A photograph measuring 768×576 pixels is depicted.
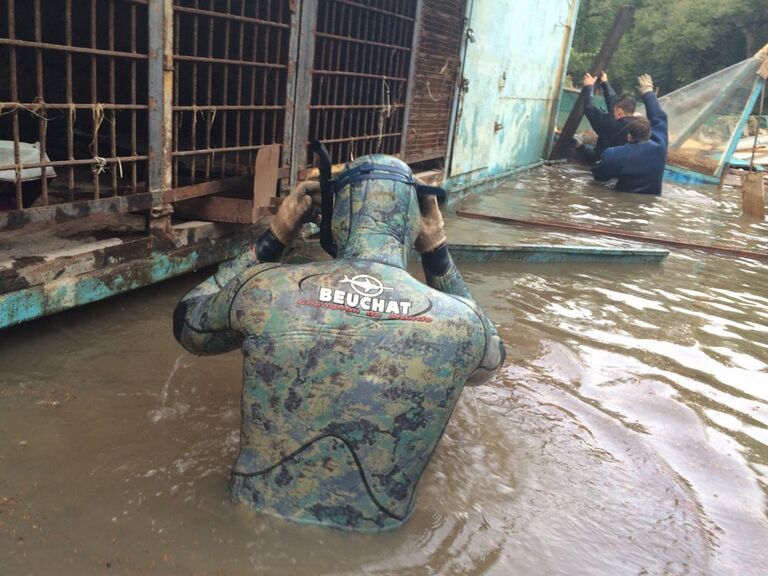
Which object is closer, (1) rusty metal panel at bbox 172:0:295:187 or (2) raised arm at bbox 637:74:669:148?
(1) rusty metal panel at bbox 172:0:295:187

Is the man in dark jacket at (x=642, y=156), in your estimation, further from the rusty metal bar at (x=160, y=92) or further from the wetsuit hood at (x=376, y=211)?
the wetsuit hood at (x=376, y=211)

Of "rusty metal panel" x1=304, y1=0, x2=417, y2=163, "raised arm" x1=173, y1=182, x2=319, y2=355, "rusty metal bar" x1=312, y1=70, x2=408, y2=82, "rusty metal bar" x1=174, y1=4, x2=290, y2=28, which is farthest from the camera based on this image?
"rusty metal panel" x1=304, y1=0, x2=417, y2=163

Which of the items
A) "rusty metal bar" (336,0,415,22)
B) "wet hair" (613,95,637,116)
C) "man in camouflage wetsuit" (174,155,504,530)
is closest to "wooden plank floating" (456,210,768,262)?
"rusty metal bar" (336,0,415,22)

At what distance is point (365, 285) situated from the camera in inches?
80.3

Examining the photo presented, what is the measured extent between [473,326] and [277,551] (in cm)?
93

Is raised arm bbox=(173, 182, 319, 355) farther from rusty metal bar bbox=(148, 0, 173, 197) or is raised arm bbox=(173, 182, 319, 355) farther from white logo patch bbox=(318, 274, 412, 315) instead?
rusty metal bar bbox=(148, 0, 173, 197)

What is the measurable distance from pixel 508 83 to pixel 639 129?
2.09m

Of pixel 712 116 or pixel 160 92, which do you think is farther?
pixel 712 116

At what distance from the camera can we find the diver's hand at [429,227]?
248cm

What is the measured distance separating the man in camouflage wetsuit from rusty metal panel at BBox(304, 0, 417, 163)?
3.16m

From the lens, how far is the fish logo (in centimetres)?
202

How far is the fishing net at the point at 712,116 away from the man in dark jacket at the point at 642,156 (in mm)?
2196

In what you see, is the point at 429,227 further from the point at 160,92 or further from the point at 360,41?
the point at 360,41

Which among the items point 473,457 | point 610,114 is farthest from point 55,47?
point 610,114
